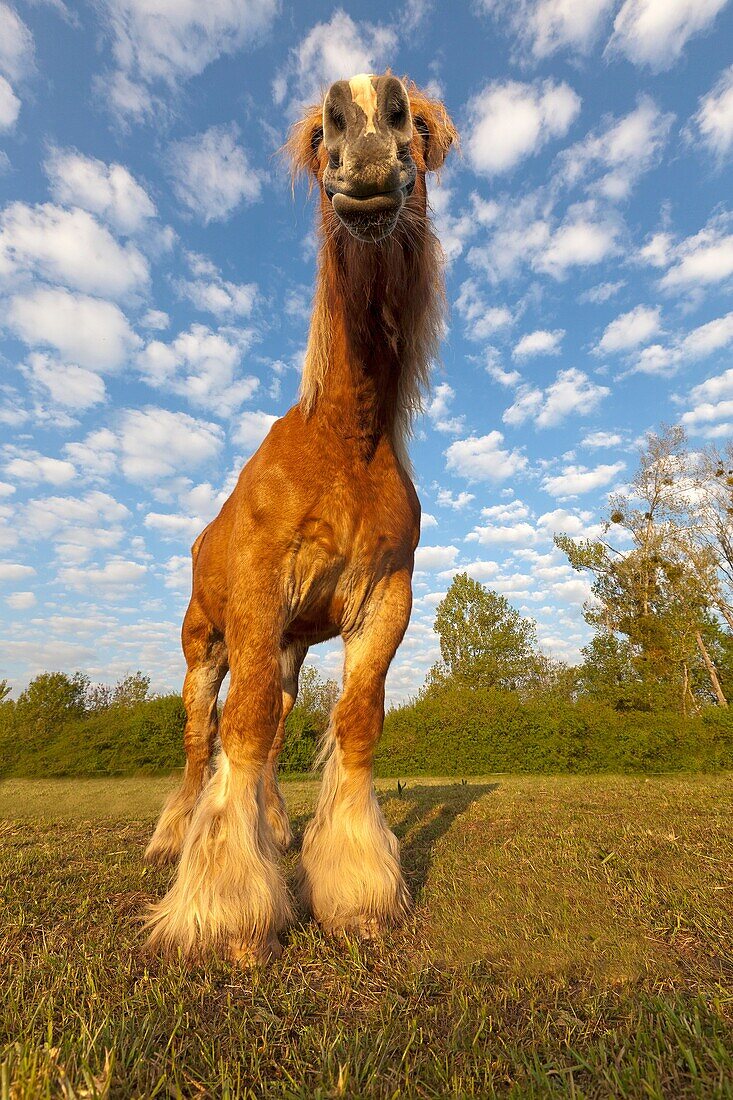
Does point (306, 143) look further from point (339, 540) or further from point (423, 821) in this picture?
point (423, 821)

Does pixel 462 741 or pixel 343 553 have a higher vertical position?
pixel 343 553

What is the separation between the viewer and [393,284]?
8.14 feet

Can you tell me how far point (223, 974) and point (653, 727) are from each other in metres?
18.6

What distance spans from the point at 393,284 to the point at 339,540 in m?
1.19

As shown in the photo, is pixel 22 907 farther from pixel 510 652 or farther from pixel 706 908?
pixel 510 652

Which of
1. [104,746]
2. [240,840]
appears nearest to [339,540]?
[240,840]

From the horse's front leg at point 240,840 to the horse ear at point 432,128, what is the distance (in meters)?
2.37

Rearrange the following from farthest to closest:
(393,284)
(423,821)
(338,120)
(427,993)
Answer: (423,821) → (393,284) → (338,120) → (427,993)

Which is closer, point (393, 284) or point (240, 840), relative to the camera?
point (240, 840)

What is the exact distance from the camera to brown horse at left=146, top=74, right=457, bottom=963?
2078 millimetres

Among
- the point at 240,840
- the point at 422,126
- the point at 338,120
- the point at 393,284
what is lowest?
the point at 240,840

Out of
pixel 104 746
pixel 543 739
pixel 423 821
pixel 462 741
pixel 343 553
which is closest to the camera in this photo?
pixel 343 553

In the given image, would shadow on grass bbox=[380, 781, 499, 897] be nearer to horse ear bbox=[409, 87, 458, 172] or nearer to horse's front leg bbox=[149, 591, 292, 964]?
horse's front leg bbox=[149, 591, 292, 964]

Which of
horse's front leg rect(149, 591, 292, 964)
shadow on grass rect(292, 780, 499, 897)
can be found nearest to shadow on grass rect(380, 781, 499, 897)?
shadow on grass rect(292, 780, 499, 897)
